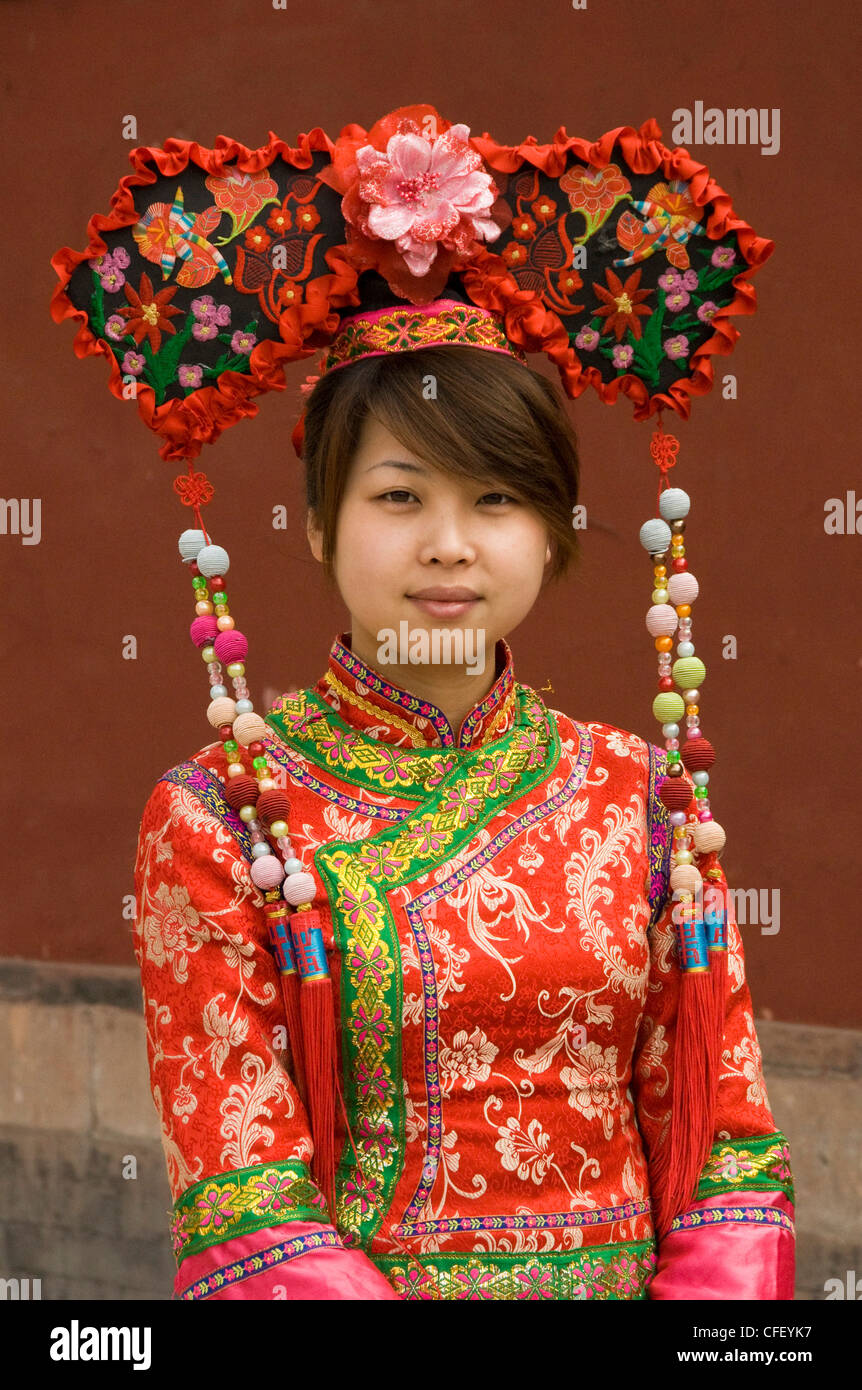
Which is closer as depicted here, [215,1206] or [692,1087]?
[215,1206]

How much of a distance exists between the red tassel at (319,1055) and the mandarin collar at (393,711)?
0.29 metres

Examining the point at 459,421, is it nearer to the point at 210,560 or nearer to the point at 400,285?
the point at 400,285

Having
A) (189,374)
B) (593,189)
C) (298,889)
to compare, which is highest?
(593,189)

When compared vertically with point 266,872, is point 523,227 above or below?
above

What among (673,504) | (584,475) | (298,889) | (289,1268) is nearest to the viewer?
(289,1268)

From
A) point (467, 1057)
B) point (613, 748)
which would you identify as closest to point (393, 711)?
point (613, 748)

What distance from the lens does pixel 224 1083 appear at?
1525 millimetres

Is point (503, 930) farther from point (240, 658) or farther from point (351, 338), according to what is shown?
point (351, 338)

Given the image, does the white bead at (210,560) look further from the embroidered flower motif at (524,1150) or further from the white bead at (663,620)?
the embroidered flower motif at (524,1150)

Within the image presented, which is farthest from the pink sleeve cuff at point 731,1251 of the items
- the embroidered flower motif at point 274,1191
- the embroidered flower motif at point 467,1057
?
the embroidered flower motif at point 274,1191

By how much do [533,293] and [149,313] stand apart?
393 millimetres

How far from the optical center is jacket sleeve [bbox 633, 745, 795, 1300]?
162 cm

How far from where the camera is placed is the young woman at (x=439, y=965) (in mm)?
1549

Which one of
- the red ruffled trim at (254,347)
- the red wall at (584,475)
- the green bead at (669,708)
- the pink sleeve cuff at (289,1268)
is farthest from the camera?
the red wall at (584,475)
